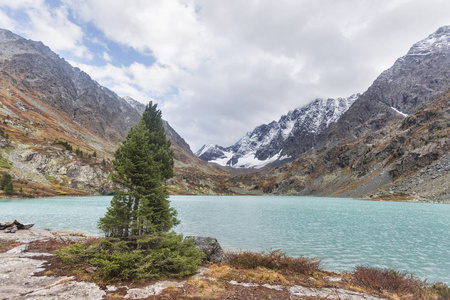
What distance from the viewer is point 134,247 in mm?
14453

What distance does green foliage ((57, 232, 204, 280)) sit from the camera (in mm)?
12016

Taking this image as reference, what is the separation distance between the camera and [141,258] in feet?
41.5

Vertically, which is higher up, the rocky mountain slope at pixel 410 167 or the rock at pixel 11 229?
the rocky mountain slope at pixel 410 167

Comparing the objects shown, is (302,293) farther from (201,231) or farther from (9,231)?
(9,231)

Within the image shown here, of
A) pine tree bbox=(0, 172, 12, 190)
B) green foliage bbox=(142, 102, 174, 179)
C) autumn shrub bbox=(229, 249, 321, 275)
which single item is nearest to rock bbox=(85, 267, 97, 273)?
autumn shrub bbox=(229, 249, 321, 275)

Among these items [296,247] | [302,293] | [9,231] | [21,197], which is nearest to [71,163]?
[21,197]

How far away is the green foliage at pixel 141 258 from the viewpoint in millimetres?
12016

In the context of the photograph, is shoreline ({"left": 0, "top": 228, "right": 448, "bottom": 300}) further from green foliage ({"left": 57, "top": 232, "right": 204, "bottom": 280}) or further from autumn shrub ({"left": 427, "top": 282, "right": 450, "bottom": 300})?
autumn shrub ({"left": 427, "top": 282, "right": 450, "bottom": 300})

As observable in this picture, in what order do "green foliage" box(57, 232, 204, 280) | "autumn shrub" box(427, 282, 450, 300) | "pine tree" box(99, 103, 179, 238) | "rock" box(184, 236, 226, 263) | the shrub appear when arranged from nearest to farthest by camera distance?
"autumn shrub" box(427, 282, 450, 300) → "green foliage" box(57, 232, 204, 280) → the shrub → "pine tree" box(99, 103, 179, 238) → "rock" box(184, 236, 226, 263)

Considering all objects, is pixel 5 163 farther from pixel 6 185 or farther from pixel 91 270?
pixel 91 270

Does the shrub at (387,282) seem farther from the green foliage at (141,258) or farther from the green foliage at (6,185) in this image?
the green foliage at (6,185)

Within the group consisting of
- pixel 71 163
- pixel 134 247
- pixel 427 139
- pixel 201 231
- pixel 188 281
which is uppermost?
pixel 427 139

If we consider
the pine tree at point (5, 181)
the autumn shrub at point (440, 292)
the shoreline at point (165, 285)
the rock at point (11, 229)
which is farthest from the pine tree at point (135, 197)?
the pine tree at point (5, 181)

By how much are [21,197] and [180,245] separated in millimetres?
92568
